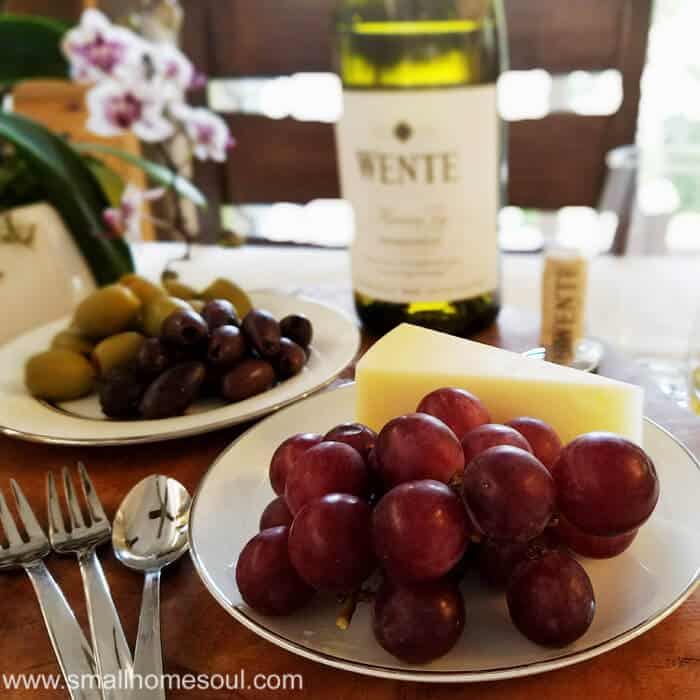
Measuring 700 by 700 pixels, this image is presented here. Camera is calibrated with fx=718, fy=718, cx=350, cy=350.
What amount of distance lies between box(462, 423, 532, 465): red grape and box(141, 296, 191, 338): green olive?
12.2 inches

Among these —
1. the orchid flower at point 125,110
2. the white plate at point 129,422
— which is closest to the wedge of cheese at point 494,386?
the white plate at point 129,422

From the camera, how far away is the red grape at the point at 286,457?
333 millimetres

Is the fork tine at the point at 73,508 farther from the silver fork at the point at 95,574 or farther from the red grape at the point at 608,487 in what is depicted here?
the red grape at the point at 608,487

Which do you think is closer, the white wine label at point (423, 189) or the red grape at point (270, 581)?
the red grape at point (270, 581)

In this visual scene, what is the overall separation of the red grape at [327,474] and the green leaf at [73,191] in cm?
49

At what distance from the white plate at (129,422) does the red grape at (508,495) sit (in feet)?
0.76

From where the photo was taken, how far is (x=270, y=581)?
27 cm

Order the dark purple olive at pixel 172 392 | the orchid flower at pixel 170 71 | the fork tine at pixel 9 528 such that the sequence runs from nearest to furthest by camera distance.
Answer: the fork tine at pixel 9 528 → the dark purple olive at pixel 172 392 → the orchid flower at pixel 170 71

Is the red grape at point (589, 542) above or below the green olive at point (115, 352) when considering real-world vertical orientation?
above

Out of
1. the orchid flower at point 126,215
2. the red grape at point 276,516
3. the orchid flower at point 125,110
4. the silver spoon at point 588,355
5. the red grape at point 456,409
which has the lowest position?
the silver spoon at point 588,355

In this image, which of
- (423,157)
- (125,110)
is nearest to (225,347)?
(423,157)

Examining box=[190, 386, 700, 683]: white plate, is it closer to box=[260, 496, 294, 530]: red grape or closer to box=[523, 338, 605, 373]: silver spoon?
box=[260, 496, 294, 530]: red grape

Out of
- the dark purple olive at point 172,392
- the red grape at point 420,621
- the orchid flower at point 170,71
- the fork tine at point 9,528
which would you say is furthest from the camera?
the orchid flower at point 170,71

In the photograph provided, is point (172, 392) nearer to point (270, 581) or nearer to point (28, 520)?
point (28, 520)
